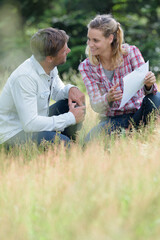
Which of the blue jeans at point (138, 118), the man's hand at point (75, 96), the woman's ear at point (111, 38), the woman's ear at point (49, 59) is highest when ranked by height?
the woman's ear at point (49, 59)

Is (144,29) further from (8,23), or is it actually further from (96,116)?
(96,116)

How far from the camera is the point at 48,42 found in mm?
3180

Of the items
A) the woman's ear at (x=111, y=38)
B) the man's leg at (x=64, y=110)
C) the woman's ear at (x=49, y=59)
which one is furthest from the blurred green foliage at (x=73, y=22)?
the woman's ear at (x=49, y=59)

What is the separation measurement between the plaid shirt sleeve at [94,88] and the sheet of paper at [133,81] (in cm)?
35

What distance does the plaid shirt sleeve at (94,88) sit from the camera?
3578mm

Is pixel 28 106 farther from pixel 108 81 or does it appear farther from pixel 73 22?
pixel 73 22

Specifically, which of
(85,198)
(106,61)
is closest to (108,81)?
(106,61)

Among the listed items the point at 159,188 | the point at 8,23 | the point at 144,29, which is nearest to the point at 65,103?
the point at 159,188

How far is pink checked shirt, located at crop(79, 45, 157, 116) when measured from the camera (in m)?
3.67

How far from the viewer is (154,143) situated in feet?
8.92

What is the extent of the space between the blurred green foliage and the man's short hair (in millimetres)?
6573

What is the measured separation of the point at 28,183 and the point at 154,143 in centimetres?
105

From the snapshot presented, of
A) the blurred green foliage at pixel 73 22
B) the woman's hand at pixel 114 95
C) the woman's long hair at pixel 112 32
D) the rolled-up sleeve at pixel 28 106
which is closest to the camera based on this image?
the rolled-up sleeve at pixel 28 106

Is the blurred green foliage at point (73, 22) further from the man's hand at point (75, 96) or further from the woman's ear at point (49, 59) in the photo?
the woman's ear at point (49, 59)
